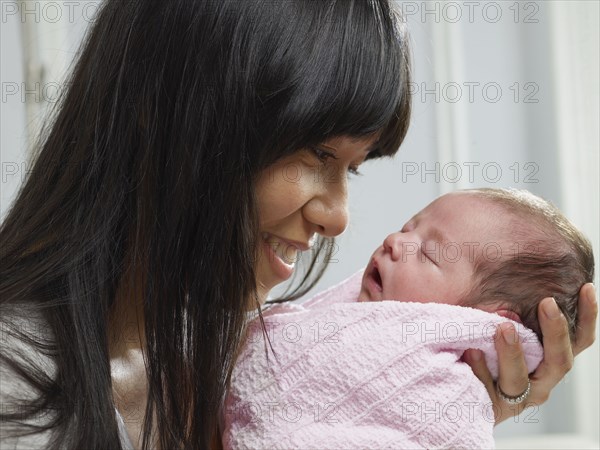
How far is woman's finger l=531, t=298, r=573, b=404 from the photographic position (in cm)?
115

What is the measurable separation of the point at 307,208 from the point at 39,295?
371 millimetres

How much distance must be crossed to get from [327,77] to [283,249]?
0.96 ft

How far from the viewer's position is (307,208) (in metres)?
1.14

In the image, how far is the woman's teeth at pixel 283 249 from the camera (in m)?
1.18

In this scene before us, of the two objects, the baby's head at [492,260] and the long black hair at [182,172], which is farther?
the baby's head at [492,260]

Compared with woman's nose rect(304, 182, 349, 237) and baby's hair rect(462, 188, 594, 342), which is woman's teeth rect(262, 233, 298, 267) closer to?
woman's nose rect(304, 182, 349, 237)

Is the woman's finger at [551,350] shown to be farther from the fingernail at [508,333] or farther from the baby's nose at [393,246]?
the baby's nose at [393,246]

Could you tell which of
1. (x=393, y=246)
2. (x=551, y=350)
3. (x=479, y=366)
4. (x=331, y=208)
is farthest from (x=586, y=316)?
(x=331, y=208)

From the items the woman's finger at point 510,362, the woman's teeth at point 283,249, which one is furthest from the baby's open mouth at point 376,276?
the woman's finger at point 510,362

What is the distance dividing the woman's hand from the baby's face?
11 centimetres

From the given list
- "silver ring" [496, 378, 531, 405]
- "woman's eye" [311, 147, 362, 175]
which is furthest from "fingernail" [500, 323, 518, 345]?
"woman's eye" [311, 147, 362, 175]

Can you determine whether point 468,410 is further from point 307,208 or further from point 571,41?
point 571,41

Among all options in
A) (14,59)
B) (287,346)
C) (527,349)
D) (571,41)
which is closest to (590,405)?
(571,41)

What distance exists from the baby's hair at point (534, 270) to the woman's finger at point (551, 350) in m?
0.03
